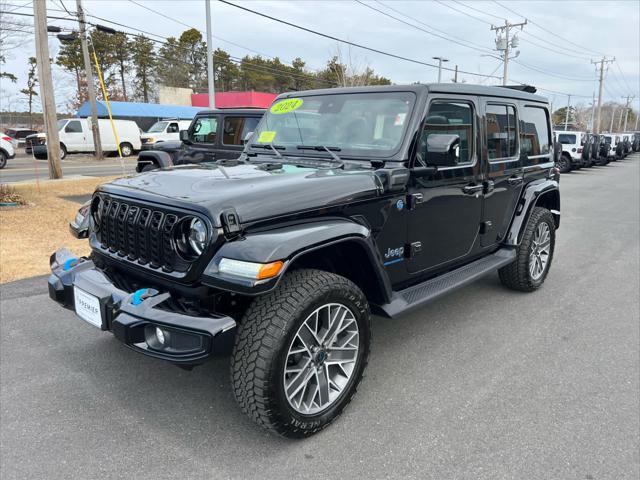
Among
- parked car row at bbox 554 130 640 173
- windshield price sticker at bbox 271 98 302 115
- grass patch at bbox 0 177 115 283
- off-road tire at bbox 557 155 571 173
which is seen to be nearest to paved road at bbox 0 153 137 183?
grass patch at bbox 0 177 115 283

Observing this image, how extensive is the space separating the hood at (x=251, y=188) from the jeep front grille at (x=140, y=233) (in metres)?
0.08

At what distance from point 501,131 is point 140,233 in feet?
10.4

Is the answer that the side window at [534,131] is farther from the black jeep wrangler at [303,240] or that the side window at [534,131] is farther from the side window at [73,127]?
the side window at [73,127]

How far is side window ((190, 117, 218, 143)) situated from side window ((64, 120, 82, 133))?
1732 cm

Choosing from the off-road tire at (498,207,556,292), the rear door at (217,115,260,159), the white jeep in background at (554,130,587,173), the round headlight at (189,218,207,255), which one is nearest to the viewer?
the round headlight at (189,218,207,255)

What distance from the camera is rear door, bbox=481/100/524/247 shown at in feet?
13.4

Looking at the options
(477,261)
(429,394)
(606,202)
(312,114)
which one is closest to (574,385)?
(429,394)

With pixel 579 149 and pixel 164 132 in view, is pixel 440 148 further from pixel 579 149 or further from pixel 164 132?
pixel 164 132

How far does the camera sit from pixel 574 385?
3.20 meters

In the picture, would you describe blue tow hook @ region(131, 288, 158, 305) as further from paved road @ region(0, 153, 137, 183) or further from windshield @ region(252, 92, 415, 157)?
paved road @ region(0, 153, 137, 183)

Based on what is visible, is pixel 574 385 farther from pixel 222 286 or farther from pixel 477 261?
pixel 222 286

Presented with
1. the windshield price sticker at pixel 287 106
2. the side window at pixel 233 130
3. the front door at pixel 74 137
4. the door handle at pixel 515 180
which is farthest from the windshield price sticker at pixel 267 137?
Result: the front door at pixel 74 137

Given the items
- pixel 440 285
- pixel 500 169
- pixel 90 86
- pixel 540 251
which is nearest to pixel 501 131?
pixel 500 169

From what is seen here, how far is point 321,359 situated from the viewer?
107 inches
